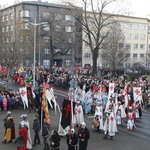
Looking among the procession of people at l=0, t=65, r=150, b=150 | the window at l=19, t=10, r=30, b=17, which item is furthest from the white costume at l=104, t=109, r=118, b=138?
the window at l=19, t=10, r=30, b=17

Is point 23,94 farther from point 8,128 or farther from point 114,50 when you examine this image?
point 114,50

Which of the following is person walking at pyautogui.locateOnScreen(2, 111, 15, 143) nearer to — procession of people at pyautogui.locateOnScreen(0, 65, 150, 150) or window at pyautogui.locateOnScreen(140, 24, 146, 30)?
procession of people at pyautogui.locateOnScreen(0, 65, 150, 150)

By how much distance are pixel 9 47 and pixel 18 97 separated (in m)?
7.16

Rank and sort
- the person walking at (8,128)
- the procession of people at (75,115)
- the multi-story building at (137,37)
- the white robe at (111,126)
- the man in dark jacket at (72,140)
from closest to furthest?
the man in dark jacket at (72,140)
the procession of people at (75,115)
the person walking at (8,128)
the white robe at (111,126)
the multi-story building at (137,37)

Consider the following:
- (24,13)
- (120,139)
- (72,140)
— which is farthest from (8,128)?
(24,13)

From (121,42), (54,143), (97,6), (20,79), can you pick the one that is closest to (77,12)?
(97,6)

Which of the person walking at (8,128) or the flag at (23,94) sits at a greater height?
the flag at (23,94)

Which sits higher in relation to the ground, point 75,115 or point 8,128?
point 75,115

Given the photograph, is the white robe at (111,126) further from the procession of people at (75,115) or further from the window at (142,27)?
the window at (142,27)

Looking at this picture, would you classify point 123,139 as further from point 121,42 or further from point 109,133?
point 121,42

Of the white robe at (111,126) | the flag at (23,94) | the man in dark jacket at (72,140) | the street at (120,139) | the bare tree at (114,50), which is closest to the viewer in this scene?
the man in dark jacket at (72,140)

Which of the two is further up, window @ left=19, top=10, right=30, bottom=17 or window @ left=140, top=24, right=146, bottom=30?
window @ left=19, top=10, right=30, bottom=17

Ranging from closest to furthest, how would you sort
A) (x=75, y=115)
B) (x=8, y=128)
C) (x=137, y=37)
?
(x=8, y=128) → (x=75, y=115) → (x=137, y=37)

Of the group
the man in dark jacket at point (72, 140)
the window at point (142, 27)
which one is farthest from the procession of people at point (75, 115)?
the window at point (142, 27)
